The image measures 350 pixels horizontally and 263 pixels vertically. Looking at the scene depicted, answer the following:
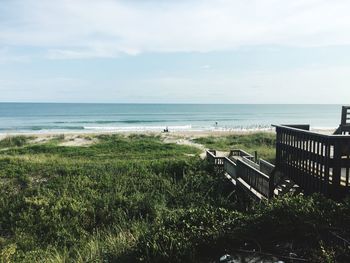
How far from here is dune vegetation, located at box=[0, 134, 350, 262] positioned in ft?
16.6

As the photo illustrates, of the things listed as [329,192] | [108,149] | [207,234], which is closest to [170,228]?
[207,234]

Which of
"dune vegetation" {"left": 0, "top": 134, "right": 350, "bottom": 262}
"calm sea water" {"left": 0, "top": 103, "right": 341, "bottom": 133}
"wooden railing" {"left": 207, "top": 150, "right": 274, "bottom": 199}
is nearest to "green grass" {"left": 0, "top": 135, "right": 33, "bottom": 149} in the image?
"dune vegetation" {"left": 0, "top": 134, "right": 350, "bottom": 262}


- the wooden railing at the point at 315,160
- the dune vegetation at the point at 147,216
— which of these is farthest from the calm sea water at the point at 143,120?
the wooden railing at the point at 315,160

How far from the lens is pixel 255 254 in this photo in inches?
191

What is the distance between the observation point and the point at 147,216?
10562mm

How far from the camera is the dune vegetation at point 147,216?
5074 mm

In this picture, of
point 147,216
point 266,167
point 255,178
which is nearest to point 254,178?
point 255,178

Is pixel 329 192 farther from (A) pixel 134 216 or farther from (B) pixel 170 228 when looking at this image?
(A) pixel 134 216

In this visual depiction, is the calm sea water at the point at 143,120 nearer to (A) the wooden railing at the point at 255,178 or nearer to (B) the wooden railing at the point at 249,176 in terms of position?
(B) the wooden railing at the point at 249,176

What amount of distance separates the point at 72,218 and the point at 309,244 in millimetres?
7639

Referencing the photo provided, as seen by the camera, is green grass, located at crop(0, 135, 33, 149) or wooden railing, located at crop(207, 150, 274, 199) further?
green grass, located at crop(0, 135, 33, 149)

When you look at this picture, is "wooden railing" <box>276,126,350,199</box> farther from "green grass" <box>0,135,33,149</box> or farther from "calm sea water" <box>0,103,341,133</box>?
"calm sea water" <box>0,103,341,133</box>

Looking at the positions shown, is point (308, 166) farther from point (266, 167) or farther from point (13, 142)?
point (13, 142)

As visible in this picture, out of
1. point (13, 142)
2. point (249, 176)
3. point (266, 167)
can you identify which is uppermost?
point (266, 167)
